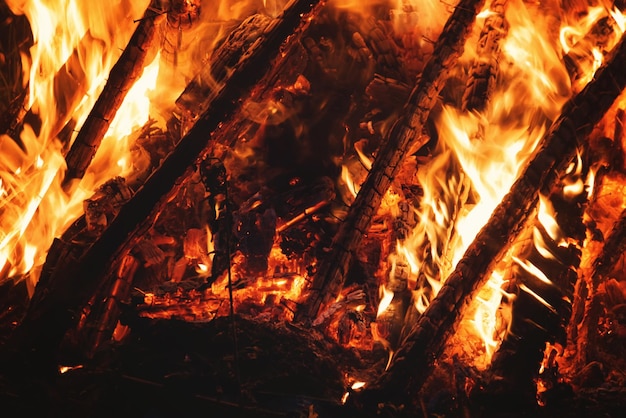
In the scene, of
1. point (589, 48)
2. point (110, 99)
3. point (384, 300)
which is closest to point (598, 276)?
point (384, 300)

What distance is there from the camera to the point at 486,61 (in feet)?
22.1

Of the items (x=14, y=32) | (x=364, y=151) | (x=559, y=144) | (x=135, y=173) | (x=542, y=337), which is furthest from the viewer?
(x=14, y=32)

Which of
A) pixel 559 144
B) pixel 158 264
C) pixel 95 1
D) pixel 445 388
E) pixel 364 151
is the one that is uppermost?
pixel 95 1

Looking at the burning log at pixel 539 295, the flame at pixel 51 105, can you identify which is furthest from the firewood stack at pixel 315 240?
the flame at pixel 51 105

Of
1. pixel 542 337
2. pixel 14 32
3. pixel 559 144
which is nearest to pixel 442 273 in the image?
pixel 542 337

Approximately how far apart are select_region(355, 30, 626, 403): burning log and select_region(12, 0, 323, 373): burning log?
2752 millimetres

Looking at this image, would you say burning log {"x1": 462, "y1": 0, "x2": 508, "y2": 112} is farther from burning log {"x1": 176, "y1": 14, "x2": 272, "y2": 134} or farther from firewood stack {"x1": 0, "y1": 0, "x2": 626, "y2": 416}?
burning log {"x1": 176, "y1": 14, "x2": 272, "y2": 134}

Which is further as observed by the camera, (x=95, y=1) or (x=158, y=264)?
(x=95, y=1)

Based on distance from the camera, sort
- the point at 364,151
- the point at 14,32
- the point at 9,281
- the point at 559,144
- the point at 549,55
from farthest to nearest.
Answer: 1. the point at 14,32
2. the point at 364,151
3. the point at 549,55
4. the point at 9,281
5. the point at 559,144

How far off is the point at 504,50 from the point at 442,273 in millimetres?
3077

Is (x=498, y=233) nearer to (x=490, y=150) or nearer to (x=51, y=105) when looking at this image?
(x=490, y=150)

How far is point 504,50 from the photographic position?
6.91 meters

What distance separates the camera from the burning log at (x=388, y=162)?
603 cm

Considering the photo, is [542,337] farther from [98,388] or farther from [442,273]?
[98,388]
